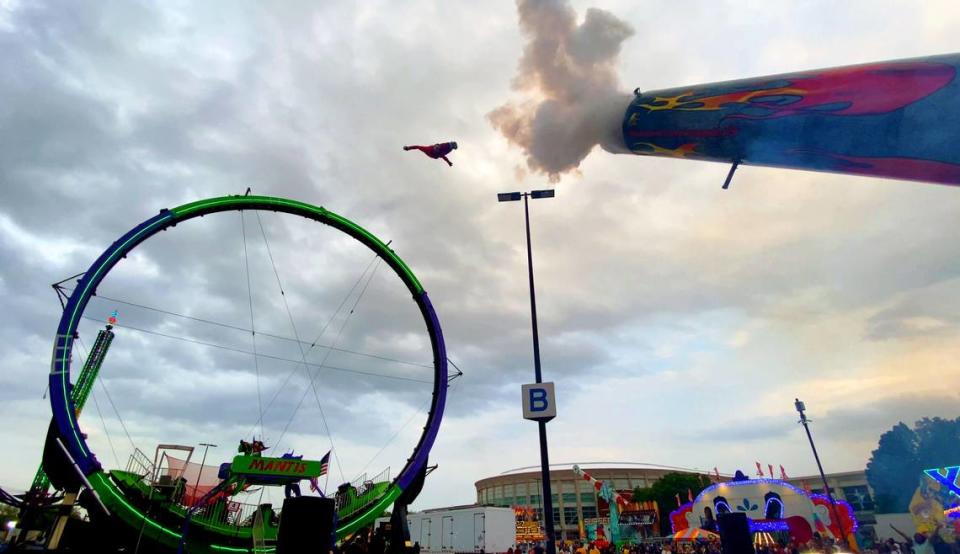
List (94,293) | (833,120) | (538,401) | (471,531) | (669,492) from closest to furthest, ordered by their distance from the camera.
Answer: (833,120) → (538,401) → (94,293) → (471,531) → (669,492)

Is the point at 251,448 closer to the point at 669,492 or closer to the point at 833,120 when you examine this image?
the point at 833,120

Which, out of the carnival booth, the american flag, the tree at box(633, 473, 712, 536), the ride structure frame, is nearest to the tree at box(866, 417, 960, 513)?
the tree at box(633, 473, 712, 536)

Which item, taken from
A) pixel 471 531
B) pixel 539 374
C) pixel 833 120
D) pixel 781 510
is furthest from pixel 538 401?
pixel 781 510

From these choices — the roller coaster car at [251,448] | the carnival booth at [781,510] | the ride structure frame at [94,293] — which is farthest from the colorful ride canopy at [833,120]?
the carnival booth at [781,510]

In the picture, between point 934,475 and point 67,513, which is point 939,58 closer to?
point 67,513

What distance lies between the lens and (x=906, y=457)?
244 ft

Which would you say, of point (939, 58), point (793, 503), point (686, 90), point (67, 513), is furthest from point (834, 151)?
point (793, 503)

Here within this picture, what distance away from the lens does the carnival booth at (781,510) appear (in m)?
36.5

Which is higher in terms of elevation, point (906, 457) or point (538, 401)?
point (906, 457)

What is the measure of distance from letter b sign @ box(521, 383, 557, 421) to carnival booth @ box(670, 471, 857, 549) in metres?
30.6

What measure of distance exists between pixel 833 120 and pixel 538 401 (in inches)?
425

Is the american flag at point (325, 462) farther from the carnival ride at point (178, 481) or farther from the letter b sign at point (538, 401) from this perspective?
the letter b sign at point (538, 401)

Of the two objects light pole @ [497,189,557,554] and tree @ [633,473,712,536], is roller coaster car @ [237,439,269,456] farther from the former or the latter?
tree @ [633,473,712,536]

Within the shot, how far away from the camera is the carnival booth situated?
1437 inches
